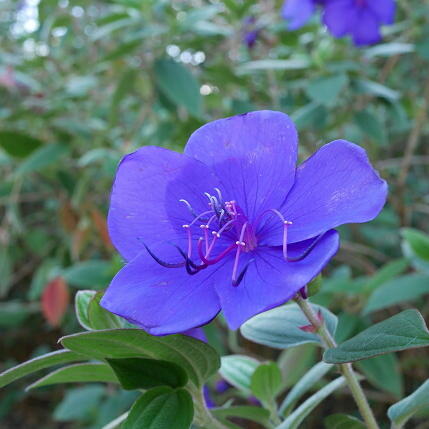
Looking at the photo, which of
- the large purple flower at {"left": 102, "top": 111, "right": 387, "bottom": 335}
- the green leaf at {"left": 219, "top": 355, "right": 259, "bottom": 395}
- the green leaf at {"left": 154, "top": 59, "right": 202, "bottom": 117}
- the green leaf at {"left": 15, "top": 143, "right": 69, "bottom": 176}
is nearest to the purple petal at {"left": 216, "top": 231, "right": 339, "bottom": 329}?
the large purple flower at {"left": 102, "top": 111, "right": 387, "bottom": 335}

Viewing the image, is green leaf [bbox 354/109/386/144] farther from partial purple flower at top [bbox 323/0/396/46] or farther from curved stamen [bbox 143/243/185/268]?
curved stamen [bbox 143/243/185/268]

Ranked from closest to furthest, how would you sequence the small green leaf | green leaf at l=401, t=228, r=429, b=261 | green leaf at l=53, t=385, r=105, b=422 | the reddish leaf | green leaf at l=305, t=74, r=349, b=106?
green leaf at l=401, t=228, r=429, b=261 → the small green leaf → green leaf at l=305, t=74, r=349, b=106 → the reddish leaf → green leaf at l=53, t=385, r=105, b=422

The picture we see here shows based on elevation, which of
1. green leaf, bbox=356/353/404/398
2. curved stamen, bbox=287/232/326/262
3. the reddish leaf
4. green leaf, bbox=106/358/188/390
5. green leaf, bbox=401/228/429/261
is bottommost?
the reddish leaf

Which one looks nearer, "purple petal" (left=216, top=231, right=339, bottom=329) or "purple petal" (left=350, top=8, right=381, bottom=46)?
"purple petal" (left=216, top=231, right=339, bottom=329)

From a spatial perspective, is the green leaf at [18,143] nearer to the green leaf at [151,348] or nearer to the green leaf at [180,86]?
the green leaf at [180,86]

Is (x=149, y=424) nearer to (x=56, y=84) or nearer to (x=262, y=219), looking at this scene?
(x=262, y=219)

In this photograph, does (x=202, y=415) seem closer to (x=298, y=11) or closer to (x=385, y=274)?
(x=385, y=274)

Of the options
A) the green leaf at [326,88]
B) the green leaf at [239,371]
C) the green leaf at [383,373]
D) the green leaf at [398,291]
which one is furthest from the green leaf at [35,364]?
the green leaf at [326,88]
